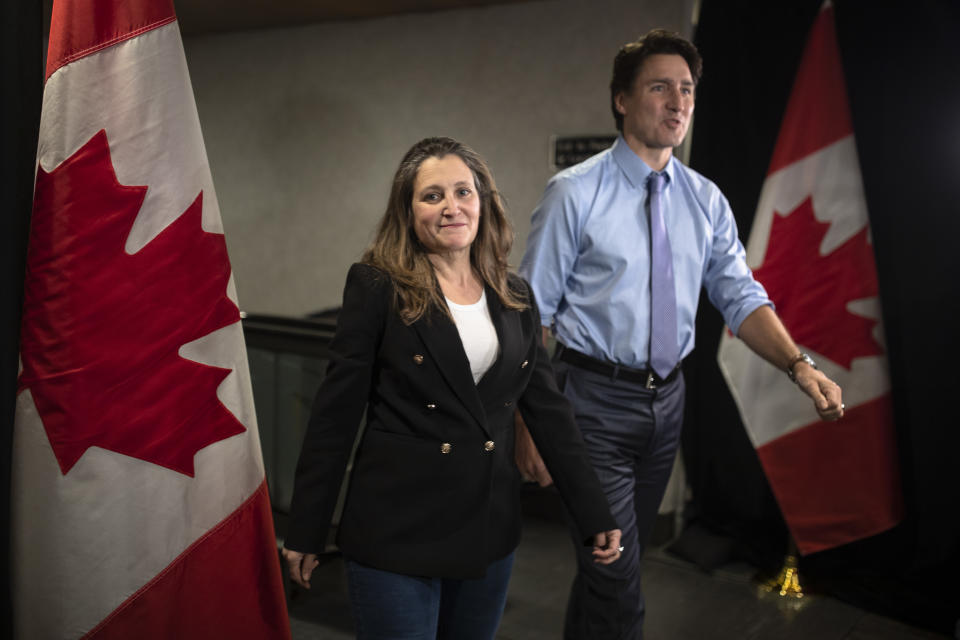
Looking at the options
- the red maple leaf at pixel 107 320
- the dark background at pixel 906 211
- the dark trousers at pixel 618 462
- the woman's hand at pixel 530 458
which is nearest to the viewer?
the red maple leaf at pixel 107 320

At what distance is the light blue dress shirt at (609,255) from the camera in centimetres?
201

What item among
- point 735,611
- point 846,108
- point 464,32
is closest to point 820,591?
point 735,611

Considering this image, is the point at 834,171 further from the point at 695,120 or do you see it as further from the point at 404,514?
the point at 404,514

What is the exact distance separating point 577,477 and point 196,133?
3.09 ft

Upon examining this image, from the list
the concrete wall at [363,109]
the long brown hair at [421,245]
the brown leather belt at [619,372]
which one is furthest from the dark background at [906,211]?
the long brown hair at [421,245]

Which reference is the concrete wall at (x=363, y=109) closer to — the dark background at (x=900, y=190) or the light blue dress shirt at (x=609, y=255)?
the dark background at (x=900, y=190)

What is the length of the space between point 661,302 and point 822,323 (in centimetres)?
118

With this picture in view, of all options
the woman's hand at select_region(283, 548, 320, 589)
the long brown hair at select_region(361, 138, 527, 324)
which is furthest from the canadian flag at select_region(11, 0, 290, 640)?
the long brown hair at select_region(361, 138, 527, 324)

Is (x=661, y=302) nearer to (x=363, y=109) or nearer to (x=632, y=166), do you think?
(x=632, y=166)

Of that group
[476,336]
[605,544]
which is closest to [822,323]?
[605,544]

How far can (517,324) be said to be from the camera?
154 cm

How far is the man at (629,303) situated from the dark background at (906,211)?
0.97m

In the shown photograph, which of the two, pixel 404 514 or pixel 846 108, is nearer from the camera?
pixel 404 514

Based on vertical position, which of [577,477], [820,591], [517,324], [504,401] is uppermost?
[517,324]
